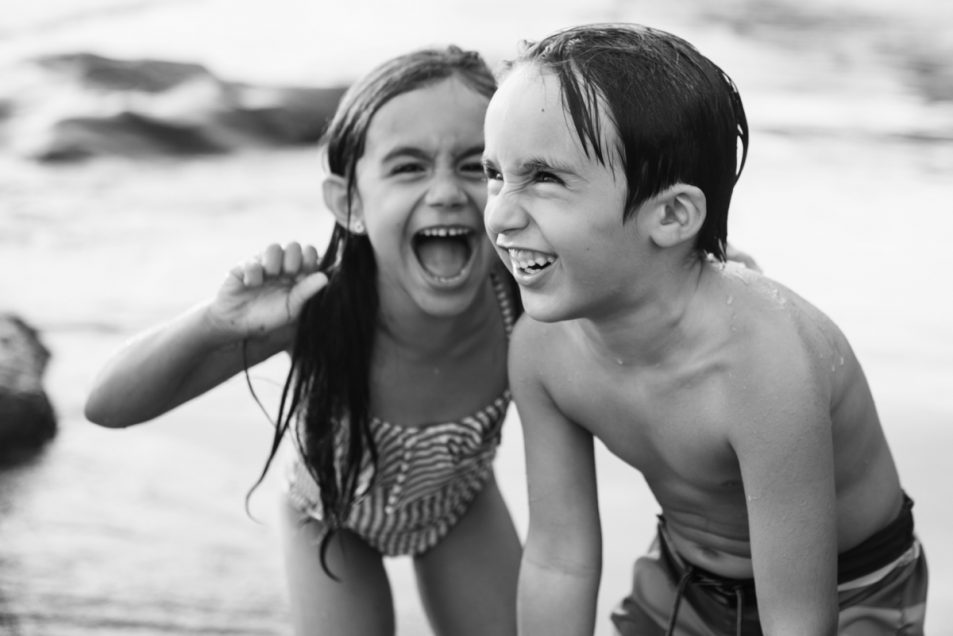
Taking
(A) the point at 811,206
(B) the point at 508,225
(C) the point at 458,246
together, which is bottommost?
(A) the point at 811,206

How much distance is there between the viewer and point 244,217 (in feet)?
18.2

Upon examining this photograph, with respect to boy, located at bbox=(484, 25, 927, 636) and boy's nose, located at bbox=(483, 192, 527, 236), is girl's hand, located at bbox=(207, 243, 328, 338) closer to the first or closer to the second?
boy, located at bbox=(484, 25, 927, 636)

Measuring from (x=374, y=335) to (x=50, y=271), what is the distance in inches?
109

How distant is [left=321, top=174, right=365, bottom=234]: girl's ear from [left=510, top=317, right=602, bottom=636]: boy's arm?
54cm

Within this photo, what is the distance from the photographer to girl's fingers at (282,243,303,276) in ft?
8.20

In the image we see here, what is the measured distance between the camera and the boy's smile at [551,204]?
6.35ft

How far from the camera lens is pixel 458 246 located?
2.65m

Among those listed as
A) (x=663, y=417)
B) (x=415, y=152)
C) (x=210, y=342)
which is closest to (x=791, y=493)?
(x=663, y=417)

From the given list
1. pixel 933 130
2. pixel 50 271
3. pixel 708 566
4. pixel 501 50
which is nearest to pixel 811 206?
pixel 933 130

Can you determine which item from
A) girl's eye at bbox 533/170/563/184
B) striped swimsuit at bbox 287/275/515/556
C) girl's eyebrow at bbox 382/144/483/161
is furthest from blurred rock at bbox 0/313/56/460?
girl's eye at bbox 533/170/563/184

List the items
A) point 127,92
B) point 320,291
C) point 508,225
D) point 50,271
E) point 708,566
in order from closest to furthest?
point 508,225 < point 708,566 < point 320,291 < point 50,271 < point 127,92

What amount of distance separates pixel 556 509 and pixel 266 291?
669mm

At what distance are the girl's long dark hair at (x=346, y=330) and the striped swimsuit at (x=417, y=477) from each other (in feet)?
0.17

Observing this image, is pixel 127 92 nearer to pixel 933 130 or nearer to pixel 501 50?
pixel 501 50
